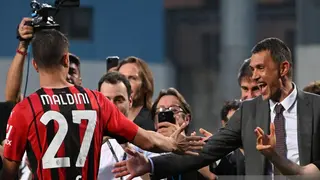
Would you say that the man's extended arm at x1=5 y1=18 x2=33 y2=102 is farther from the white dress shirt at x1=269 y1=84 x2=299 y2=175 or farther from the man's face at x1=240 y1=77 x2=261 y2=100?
the man's face at x1=240 y1=77 x2=261 y2=100

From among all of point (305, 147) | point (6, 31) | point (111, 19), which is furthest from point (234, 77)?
point (305, 147)

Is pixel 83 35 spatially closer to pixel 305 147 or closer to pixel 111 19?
pixel 111 19

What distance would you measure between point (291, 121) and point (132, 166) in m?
0.91

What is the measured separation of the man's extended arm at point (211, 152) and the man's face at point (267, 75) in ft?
0.71

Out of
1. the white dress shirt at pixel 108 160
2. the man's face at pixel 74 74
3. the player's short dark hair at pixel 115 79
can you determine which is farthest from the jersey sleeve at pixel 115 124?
the man's face at pixel 74 74

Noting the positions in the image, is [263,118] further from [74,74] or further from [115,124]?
[74,74]

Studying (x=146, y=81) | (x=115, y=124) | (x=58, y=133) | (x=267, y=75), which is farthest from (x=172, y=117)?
(x=146, y=81)

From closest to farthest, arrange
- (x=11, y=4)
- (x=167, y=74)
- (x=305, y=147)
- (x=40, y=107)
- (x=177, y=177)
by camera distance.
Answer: (x=40, y=107) < (x=305, y=147) < (x=177, y=177) < (x=11, y=4) < (x=167, y=74)

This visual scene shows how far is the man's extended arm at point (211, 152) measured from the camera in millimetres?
4805

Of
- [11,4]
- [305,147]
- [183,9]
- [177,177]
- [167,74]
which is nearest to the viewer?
[305,147]

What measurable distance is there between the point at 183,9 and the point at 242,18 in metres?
1.77

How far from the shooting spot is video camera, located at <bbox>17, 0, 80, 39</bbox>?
4543 millimetres

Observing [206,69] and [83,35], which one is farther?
[206,69]

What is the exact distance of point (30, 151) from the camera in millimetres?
3980
